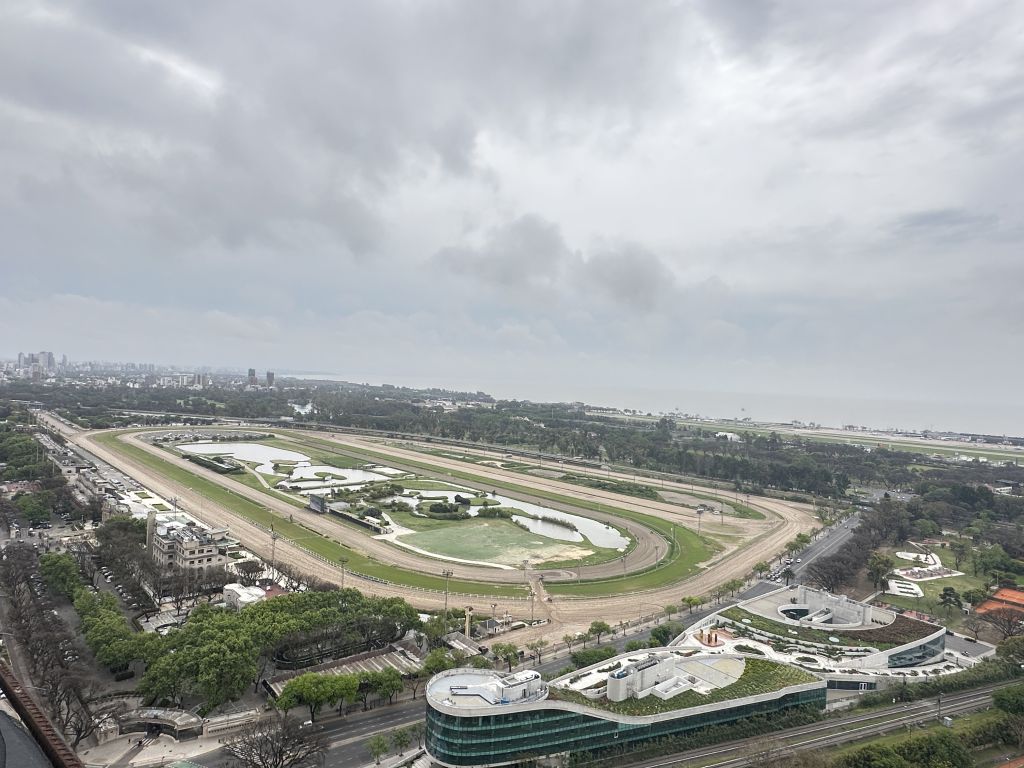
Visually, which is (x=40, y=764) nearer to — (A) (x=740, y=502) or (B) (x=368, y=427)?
(A) (x=740, y=502)

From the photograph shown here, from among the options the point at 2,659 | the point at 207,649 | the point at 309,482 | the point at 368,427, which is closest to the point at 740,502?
the point at 309,482

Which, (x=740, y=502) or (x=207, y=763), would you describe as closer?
(x=207, y=763)

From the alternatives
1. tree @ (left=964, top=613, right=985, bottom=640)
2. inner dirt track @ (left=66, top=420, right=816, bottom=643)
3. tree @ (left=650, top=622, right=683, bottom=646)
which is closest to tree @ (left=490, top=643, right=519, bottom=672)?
inner dirt track @ (left=66, top=420, right=816, bottom=643)

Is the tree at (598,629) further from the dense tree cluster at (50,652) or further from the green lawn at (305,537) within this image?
the dense tree cluster at (50,652)

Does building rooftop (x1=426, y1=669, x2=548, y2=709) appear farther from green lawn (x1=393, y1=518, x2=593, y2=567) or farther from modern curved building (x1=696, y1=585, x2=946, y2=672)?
green lawn (x1=393, y1=518, x2=593, y2=567)

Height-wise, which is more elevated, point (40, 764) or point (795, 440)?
point (795, 440)
